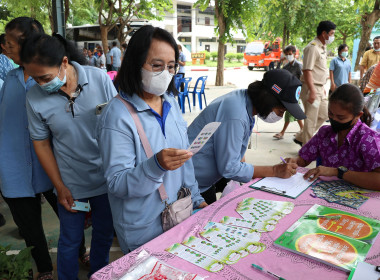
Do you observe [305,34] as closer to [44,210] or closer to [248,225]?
[44,210]

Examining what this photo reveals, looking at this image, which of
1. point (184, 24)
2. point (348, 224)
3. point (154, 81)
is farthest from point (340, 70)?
point (184, 24)

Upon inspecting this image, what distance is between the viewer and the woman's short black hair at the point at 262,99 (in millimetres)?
1779

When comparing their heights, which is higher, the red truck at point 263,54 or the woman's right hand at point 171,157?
the red truck at point 263,54

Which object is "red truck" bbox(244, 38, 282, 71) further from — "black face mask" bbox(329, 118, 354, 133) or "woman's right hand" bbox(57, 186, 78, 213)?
"woman's right hand" bbox(57, 186, 78, 213)

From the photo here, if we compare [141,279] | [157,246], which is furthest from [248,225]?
[141,279]

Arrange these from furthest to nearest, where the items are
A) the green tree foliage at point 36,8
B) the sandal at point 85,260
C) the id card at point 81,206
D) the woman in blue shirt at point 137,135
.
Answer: the green tree foliage at point 36,8 < the sandal at point 85,260 < the id card at point 81,206 < the woman in blue shirt at point 137,135

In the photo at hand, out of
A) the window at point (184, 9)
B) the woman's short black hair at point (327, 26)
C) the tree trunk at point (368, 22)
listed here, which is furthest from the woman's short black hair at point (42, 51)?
the window at point (184, 9)

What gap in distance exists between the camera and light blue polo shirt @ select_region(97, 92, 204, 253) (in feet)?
4.01

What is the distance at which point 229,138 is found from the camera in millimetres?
1771

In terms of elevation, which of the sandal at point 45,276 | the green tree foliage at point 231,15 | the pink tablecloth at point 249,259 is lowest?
the sandal at point 45,276

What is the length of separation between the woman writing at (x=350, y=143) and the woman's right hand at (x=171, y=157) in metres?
1.06

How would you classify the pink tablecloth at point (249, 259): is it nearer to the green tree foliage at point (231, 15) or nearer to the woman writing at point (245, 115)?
the woman writing at point (245, 115)

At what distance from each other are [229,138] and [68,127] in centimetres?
86

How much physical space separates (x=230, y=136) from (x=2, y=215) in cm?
260
